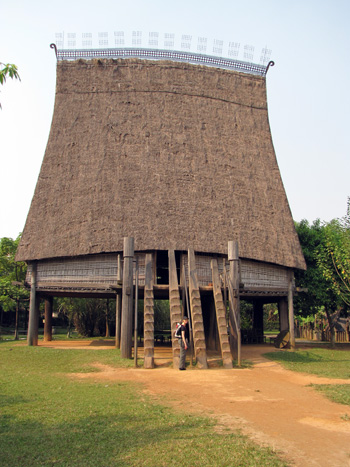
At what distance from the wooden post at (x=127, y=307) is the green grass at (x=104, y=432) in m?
3.74

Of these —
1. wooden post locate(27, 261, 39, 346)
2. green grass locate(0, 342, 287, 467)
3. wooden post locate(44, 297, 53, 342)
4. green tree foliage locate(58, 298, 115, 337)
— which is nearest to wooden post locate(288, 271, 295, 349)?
wooden post locate(27, 261, 39, 346)

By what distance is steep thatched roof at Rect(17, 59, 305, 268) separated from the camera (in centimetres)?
1612

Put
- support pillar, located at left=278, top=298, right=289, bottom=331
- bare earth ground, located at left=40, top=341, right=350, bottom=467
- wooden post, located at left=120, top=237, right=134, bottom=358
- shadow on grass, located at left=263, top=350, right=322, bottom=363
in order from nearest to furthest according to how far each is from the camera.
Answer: bare earth ground, located at left=40, top=341, right=350, bottom=467 < wooden post, located at left=120, top=237, right=134, bottom=358 < shadow on grass, located at left=263, top=350, right=322, bottom=363 < support pillar, located at left=278, top=298, right=289, bottom=331

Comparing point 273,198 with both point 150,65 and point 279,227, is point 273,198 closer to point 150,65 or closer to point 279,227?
point 279,227

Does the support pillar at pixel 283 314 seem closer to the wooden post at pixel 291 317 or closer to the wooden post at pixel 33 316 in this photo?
the wooden post at pixel 291 317

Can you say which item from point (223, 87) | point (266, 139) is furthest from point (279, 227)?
point (223, 87)

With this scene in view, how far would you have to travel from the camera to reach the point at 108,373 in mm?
9883

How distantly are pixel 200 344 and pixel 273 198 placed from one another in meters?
9.76

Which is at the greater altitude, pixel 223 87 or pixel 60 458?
pixel 223 87

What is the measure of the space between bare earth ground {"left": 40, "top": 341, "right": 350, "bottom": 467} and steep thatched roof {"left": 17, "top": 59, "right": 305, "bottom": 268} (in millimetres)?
6257

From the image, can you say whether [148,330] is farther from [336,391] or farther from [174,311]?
[336,391]

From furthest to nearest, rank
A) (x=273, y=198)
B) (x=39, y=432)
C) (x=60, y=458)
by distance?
(x=273, y=198) → (x=39, y=432) → (x=60, y=458)

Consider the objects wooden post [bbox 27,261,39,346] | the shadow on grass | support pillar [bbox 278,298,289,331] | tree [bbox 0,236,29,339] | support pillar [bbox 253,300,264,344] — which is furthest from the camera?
support pillar [bbox 253,300,264,344]

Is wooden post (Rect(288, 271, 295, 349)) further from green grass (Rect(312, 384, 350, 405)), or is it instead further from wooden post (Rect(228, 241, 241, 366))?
green grass (Rect(312, 384, 350, 405))
